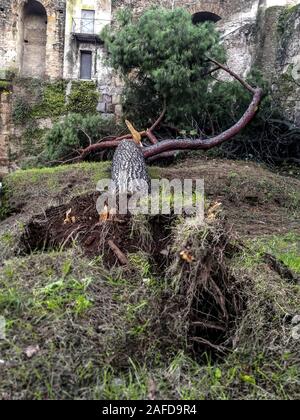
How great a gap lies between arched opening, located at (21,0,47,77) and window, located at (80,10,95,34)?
5.70ft

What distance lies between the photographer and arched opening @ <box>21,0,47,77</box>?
58.4 ft

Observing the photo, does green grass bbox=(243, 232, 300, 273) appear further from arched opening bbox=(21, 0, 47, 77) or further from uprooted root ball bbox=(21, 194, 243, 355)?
arched opening bbox=(21, 0, 47, 77)

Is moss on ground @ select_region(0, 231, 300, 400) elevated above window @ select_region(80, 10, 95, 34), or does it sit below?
below

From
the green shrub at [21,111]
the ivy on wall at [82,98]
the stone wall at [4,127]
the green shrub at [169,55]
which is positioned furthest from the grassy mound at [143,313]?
the green shrub at [21,111]

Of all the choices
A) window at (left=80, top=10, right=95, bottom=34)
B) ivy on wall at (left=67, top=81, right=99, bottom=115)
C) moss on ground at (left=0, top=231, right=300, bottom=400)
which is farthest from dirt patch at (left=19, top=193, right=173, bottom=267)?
window at (left=80, top=10, right=95, bottom=34)

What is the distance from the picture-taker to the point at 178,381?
2.81 m

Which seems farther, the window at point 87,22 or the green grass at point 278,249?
A: the window at point 87,22

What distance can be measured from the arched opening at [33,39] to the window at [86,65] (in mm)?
1433

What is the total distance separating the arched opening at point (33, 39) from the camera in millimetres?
17797

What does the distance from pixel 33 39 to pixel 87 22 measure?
2.36 m

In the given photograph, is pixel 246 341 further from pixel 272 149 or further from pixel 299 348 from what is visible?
pixel 272 149

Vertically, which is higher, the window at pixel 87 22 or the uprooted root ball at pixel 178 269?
the window at pixel 87 22

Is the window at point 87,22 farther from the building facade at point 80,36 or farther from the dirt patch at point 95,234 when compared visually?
the dirt patch at point 95,234
